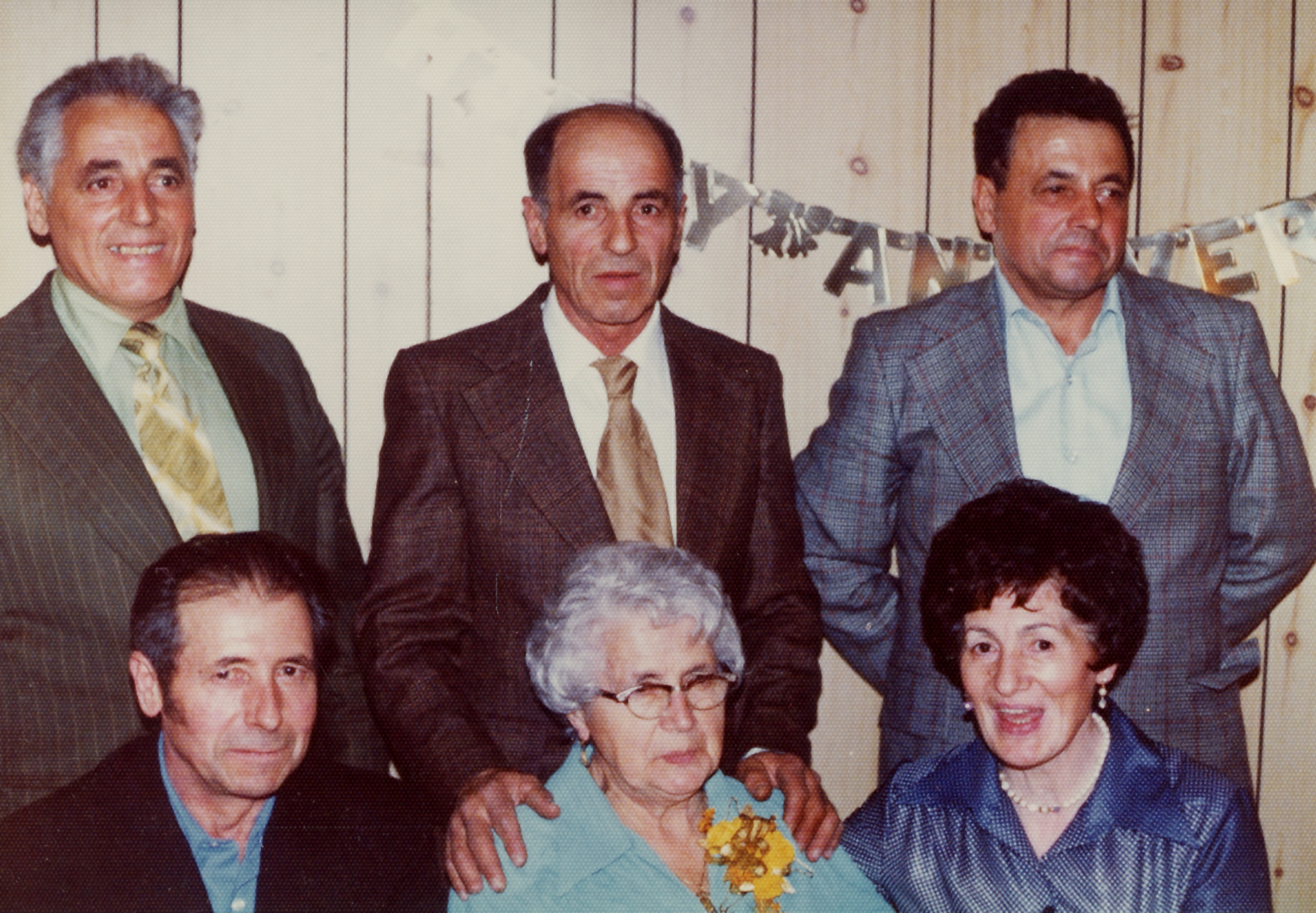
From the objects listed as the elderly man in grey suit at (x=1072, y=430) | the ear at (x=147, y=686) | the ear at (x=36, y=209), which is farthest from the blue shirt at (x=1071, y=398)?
the ear at (x=36, y=209)

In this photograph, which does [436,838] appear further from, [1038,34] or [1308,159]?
[1308,159]

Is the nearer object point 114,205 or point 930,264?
point 114,205

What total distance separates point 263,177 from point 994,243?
5.02 feet

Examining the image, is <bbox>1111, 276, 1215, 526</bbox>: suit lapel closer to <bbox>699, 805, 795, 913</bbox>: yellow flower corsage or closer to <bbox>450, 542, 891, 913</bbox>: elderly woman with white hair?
<bbox>450, 542, 891, 913</bbox>: elderly woman with white hair

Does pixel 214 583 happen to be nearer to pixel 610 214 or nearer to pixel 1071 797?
pixel 610 214

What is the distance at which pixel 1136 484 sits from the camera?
2.59m

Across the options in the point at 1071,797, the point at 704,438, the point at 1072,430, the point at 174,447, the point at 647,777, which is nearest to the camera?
the point at 647,777

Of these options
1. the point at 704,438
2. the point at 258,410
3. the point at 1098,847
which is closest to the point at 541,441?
the point at 704,438

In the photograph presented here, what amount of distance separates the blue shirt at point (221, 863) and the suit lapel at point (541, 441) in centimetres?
73

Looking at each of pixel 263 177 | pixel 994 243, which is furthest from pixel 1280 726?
pixel 263 177

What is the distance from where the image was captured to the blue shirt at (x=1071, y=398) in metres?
2.65

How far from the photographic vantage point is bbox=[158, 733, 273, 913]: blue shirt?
6.82ft

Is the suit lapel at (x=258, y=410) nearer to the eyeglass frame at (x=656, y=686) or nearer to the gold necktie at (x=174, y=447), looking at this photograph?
the gold necktie at (x=174, y=447)

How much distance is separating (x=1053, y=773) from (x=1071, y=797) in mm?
45
